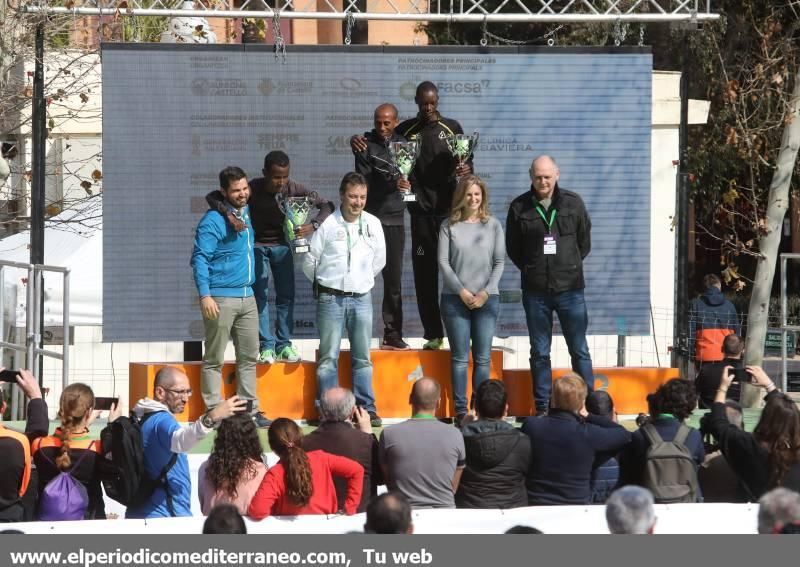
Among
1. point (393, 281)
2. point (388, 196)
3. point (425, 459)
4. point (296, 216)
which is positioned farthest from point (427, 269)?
point (425, 459)

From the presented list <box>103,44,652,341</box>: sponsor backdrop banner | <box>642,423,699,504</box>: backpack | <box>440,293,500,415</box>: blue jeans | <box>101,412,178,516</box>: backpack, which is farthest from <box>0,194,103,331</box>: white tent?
<box>642,423,699,504</box>: backpack

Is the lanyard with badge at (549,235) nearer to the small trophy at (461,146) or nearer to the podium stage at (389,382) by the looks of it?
the small trophy at (461,146)

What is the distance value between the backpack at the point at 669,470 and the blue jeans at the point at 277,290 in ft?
12.3

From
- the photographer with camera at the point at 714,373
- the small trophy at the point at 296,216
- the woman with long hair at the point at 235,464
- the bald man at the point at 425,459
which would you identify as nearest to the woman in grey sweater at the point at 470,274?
the small trophy at the point at 296,216

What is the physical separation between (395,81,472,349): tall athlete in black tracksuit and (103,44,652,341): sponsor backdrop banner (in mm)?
845

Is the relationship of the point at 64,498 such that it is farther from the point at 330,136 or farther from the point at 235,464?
the point at 330,136

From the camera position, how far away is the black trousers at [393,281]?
34.7 feet

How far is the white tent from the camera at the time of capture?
1497 cm

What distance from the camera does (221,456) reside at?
23.5 feet

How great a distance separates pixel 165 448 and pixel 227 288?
8.33ft

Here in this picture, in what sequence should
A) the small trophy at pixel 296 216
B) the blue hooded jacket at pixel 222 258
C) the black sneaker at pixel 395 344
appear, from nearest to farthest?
the blue hooded jacket at pixel 222 258, the small trophy at pixel 296 216, the black sneaker at pixel 395 344

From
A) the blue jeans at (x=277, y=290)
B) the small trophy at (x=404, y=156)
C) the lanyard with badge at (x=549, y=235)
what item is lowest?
the blue jeans at (x=277, y=290)

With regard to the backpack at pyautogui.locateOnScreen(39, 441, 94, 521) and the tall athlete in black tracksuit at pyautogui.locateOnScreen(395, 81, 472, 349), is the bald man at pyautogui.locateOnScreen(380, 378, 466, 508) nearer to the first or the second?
the backpack at pyautogui.locateOnScreen(39, 441, 94, 521)

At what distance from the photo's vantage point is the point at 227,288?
32.1 ft
